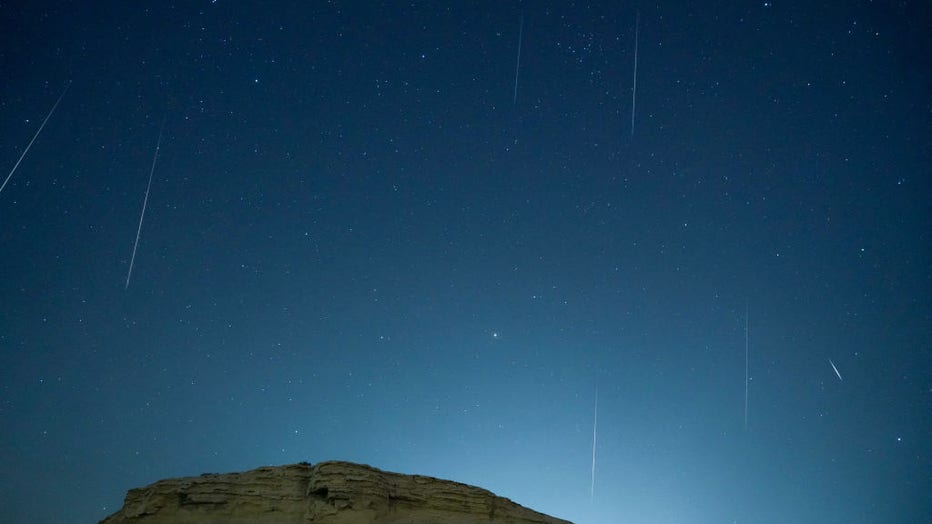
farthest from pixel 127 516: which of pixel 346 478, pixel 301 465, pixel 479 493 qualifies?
pixel 479 493

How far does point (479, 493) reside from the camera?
30047mm

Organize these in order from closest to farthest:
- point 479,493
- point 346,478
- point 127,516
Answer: point 127,516 < point 346,478 < point 479,493

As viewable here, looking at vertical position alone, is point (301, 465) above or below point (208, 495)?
above

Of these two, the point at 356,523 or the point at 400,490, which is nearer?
the point at 356,523

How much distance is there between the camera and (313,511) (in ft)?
85.6

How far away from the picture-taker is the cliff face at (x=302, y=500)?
85.1ft

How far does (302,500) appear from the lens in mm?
26906

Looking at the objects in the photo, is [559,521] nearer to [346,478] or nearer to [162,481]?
[346,478]

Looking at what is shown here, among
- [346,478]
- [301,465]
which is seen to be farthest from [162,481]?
[346,478]

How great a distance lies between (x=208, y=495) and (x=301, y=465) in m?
4.41

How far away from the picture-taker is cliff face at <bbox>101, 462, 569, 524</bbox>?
2594 centimetres

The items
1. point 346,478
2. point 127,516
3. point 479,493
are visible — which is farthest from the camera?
point 479,493

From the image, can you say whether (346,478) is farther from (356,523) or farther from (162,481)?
(162,481)

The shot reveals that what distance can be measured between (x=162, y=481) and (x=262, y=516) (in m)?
5.44
